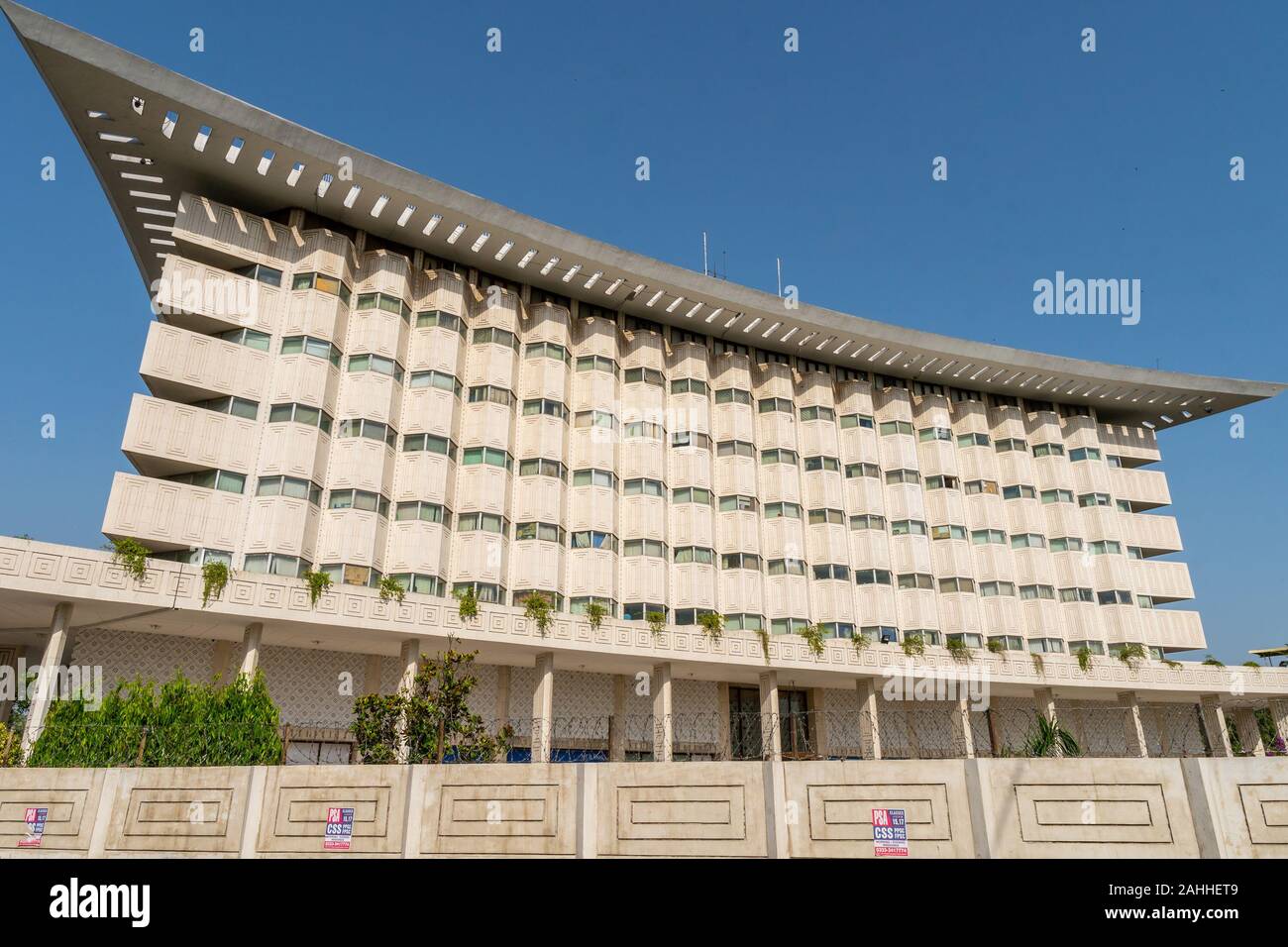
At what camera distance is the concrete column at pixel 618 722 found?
38.2 meters

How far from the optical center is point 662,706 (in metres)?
36.8

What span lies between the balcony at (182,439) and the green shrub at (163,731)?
11.2 metres

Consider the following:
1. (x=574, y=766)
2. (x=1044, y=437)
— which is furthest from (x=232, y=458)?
(x=1044, y=437)

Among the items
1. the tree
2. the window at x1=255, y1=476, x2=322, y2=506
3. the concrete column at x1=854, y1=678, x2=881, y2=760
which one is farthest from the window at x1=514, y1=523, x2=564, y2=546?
the concrete column at x1=854, y1=678, x2=881, y2=760

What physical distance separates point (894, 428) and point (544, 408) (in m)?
22.8

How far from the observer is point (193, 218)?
34219 mm

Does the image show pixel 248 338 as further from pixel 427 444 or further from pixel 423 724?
pixel 423 724

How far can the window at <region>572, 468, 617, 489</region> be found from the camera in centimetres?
4059

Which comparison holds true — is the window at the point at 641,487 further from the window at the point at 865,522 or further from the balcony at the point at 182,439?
the balcony at the point at 182,439

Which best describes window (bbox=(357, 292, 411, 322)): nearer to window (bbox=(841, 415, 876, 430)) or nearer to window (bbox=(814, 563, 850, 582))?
window (bbox=(814, 563, 850, 582))

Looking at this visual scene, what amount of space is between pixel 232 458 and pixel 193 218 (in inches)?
419

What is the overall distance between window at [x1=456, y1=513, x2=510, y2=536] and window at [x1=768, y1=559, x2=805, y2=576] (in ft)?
49.6
